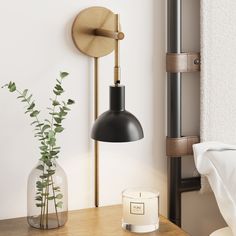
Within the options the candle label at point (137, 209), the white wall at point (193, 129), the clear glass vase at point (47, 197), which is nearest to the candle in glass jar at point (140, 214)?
the candle label at point (137, 209)

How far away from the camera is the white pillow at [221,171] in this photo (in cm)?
141

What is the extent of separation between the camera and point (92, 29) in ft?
4.79

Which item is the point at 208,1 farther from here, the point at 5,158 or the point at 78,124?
the point at 5,158

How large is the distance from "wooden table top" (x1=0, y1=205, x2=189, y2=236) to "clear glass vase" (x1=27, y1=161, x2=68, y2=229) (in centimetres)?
2

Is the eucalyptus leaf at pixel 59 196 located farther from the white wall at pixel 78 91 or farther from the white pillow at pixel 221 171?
the white pillow at pixel 221 171

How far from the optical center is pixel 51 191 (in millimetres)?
1363

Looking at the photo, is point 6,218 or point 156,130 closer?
point 6,218

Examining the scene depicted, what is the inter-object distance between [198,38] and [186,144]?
0.32 meters

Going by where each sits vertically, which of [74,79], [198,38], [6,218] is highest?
[198,38]

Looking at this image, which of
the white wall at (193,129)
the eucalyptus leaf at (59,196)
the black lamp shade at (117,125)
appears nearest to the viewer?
the black lamp shade at (117,125)

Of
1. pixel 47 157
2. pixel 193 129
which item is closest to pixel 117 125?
pixel 47 157

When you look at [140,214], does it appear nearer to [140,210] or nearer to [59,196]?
[140,210]

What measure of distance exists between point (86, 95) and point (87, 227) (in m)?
0.37

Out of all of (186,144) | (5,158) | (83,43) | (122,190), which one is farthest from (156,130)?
(5,158)
